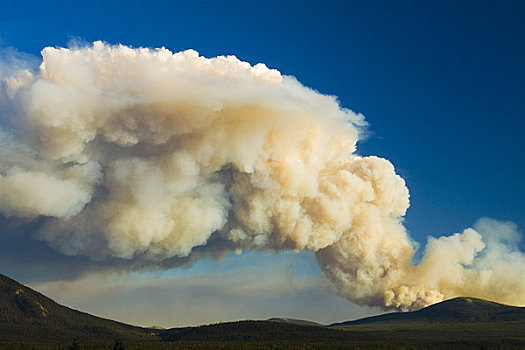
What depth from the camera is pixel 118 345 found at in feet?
521

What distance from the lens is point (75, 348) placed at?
15775 centimetres

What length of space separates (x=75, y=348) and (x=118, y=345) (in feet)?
39.3
